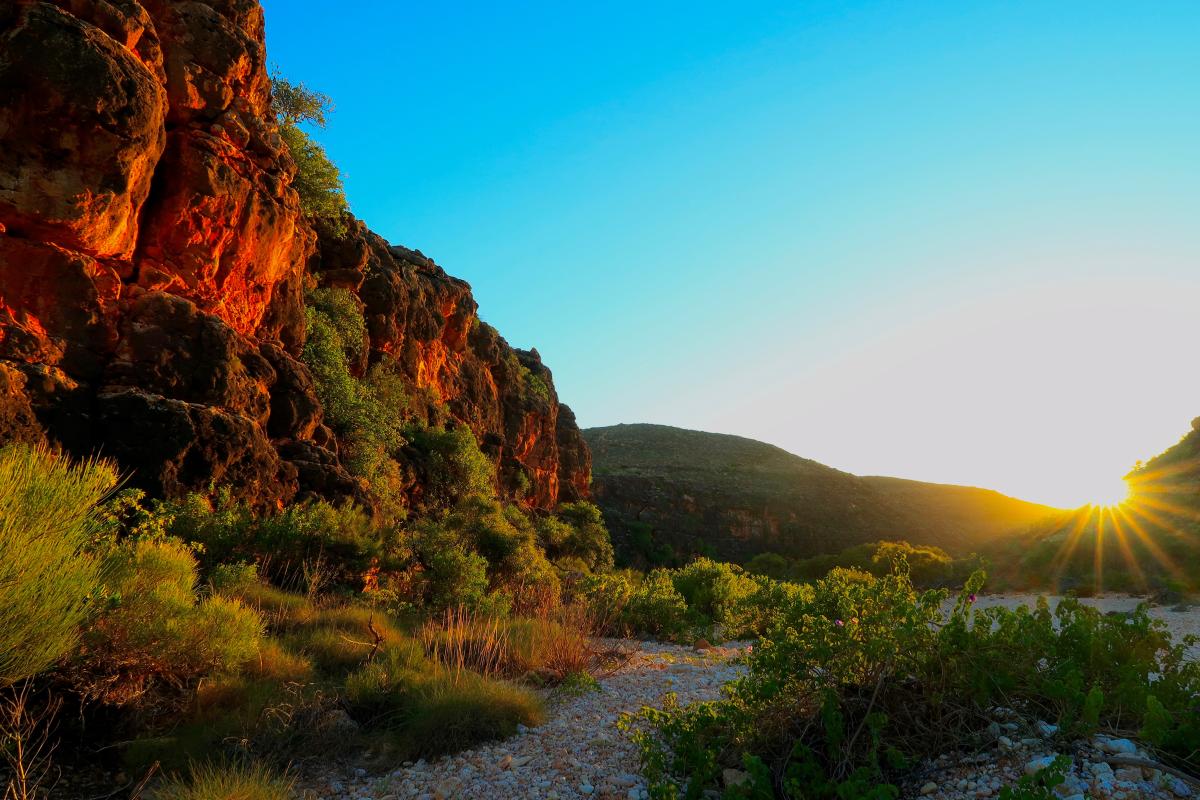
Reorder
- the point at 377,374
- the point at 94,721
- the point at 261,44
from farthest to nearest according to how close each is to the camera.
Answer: the point at 377,374, the point at 261,44, the point at 94,721

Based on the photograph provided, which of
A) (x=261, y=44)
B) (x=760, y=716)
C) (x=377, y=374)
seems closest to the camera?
(x=760, y=716)

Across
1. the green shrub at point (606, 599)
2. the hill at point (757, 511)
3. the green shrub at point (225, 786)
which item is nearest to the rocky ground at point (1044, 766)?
the green shrub at point (225, 786)

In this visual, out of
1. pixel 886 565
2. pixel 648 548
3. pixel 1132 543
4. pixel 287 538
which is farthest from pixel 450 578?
pixel 648 548

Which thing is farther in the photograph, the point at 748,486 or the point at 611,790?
the point at 748,486

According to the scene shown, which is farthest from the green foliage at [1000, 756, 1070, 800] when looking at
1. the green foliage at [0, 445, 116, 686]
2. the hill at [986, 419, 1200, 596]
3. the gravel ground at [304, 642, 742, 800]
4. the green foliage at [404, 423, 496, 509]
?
the hill at [986, 419, 1200, 596]

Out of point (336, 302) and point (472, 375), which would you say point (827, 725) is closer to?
point (336, 302)

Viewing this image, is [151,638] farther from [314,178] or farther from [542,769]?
[314,178]

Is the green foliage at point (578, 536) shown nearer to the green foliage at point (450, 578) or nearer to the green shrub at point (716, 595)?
the green shrub at point (716, 595)

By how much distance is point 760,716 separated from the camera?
14.2 ft

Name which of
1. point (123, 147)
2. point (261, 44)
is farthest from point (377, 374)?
point (123, 147)

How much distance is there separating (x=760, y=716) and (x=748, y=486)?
182ft

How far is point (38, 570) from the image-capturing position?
3.96 metres

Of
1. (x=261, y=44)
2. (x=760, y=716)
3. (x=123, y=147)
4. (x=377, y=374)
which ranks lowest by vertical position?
(x=760, y=716)

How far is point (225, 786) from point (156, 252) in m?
11.3
